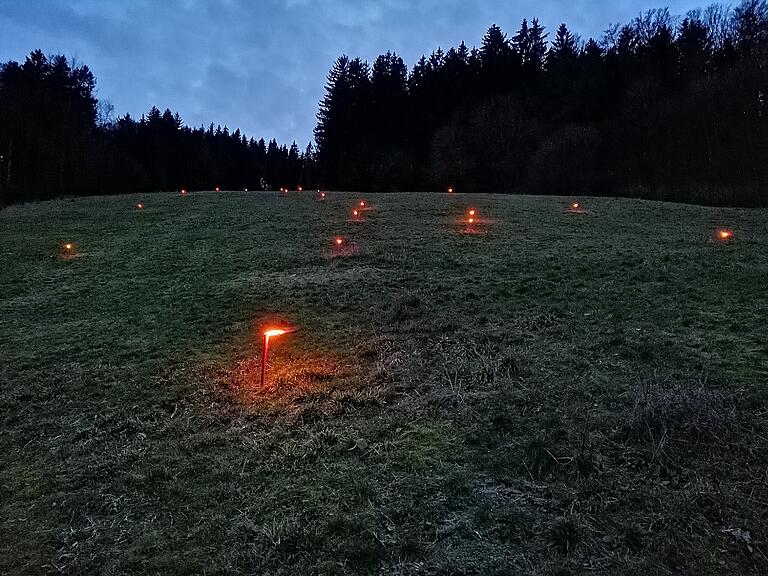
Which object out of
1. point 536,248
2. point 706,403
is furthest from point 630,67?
point 706,403

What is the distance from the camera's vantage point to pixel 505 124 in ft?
125

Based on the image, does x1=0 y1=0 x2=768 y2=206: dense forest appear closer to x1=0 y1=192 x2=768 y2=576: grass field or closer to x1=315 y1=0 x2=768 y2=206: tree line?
x1=315 y1=0 x2=768 y2=206: tree line

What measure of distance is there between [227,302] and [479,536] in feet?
22.8

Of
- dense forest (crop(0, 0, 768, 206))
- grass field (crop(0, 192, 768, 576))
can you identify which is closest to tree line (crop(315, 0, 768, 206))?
dense forest (crop(0, 0, 768, 206))

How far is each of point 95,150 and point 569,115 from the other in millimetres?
38251

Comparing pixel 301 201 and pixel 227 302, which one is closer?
pixel 227 302

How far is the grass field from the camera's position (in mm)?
3430

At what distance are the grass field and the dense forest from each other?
20391mm

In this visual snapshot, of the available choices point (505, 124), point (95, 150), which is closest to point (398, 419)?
point (505, 124)

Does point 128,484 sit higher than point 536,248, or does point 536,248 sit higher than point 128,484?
point 536,248

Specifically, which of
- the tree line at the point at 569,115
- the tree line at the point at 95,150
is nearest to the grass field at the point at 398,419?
the tree line at the point at 569,115

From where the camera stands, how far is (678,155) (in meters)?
29.7

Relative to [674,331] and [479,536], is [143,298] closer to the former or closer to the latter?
[479,536]

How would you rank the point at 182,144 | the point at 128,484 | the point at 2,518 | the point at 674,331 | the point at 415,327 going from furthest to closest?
1. the point at 182,144
2. the point at 415,327
3. the point at 674,331
4. the point at 128,484
5. the point at 2,518
